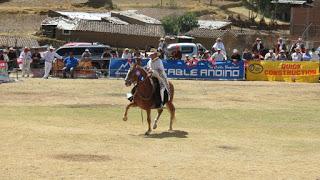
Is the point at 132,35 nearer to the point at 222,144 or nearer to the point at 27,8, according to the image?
the point at 27,8

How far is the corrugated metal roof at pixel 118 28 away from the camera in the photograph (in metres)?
81.1

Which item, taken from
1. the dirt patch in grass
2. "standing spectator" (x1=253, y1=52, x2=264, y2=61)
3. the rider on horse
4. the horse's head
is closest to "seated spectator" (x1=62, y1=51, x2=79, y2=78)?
"standing spectator" (x1=253, y1=52, x2=264, y2=61)

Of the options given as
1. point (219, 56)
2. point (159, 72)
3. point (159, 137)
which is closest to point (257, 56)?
point (219, 56)

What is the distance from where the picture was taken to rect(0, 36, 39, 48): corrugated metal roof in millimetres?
72500

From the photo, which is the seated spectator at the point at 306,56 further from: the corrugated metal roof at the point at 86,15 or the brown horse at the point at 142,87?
the corrugated metal roof at the point at 86,15

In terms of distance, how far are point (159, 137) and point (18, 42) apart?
55.2 metres

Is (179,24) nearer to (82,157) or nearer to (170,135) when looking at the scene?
(170,135)

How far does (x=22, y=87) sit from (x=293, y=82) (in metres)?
14.9

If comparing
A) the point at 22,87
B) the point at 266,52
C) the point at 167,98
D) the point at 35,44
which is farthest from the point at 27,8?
the point at 167,98

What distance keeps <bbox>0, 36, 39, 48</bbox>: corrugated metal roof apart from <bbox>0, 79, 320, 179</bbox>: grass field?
38901 mm

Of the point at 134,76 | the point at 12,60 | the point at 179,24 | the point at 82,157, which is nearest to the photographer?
the point at 82,157

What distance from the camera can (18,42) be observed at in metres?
73.5

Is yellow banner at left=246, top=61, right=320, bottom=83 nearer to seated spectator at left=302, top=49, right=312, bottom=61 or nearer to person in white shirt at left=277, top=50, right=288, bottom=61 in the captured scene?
seated spectator at left=302, top=49, right=312, bottom=61

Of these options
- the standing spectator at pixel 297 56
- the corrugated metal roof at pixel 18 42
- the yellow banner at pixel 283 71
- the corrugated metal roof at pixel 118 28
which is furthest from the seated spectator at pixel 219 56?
the corrugated metal roof at pixel 118 28
